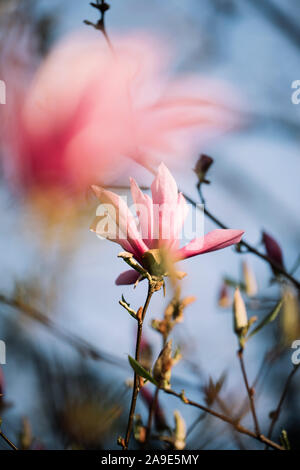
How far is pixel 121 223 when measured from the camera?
30 centimetres

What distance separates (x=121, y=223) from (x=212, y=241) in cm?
6

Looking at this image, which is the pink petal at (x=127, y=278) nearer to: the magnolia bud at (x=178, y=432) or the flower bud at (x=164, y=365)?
the flower bud at (x=164, y=365)

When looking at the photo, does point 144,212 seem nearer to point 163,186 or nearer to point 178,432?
point 163,186

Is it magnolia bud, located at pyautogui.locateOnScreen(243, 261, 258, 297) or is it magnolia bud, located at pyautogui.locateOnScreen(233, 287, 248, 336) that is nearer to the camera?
magnolia bud, located at pyautogui.locateOnScreen(233, 287, 248, 336)

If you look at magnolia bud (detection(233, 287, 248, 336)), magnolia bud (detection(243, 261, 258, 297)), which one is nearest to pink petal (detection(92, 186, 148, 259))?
magnolia bud (detection(233, 287, 248, 336))

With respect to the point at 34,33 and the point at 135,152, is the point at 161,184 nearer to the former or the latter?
the point at 135,152

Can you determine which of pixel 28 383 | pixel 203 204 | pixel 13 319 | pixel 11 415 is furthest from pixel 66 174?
pixel 28 383

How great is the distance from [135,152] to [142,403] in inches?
12.1

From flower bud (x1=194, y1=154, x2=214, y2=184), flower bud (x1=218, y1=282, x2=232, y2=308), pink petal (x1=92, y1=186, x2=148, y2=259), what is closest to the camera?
pink petal (x1=92, y1=186, x2=148, y2=259)

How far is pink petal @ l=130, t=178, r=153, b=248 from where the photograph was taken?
31 centimetres

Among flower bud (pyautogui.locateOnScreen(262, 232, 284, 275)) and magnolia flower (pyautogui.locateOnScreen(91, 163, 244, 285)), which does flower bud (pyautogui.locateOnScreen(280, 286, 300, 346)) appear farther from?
magnolia flower (pyautogui.locateOnScreen(91, 163, 244, 285))

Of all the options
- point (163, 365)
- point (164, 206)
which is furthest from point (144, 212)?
point (163, 365)

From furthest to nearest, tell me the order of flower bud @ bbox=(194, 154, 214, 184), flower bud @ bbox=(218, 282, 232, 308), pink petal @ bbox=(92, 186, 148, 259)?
flower bud @ bbox=(218, 282, 232, 308) → flower bud @ bbox=(194, 154, 214, 184) → pink petal @ bbox=(92, 186, 148, 259)
